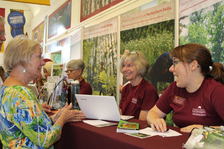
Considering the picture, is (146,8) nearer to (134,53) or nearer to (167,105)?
(134,53)

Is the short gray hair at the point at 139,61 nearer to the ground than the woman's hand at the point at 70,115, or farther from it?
farther from it

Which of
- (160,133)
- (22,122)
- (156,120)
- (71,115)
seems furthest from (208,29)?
(22,122)

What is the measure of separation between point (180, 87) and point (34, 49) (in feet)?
4.41

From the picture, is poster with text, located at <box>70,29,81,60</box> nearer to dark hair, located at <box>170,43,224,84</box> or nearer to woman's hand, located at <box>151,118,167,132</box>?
dark hair, located at <box>170,43,224,84</box>

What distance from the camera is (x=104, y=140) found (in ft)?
4.18

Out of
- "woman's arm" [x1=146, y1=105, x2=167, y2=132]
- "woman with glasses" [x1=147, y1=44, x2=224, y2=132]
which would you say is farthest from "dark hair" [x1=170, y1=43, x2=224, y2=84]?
"woman's arm" [x1=146, y1=105, x2=167, y2=132]

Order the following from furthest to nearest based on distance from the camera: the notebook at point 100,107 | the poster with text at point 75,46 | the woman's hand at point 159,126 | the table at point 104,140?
the poster with text at point 75,46 < the notebook at point 100,107 < the woman's hand at point 159,126 < the table at point 104,140

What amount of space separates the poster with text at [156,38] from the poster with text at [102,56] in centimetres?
70

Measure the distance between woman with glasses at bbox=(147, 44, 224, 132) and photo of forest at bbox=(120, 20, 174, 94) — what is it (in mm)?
1291

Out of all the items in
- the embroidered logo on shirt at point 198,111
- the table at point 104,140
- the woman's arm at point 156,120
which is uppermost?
the embroidered logo on shirt at point 198,111

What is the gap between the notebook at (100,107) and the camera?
1588 mm

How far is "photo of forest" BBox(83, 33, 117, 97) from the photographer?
4469 millimetres

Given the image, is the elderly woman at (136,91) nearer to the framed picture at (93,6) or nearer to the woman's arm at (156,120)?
the woman's arm at (156,120)

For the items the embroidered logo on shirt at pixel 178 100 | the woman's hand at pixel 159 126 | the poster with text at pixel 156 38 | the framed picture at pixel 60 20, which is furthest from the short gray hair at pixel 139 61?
the framed picture at pixel 60 20
